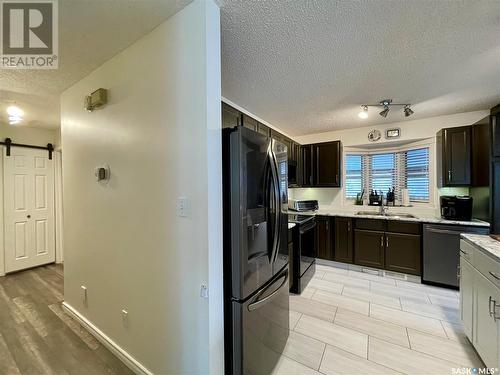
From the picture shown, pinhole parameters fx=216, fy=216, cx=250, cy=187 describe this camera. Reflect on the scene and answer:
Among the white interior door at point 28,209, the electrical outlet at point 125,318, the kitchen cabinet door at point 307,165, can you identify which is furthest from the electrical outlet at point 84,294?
the kitchen cabinet door at point 307,165

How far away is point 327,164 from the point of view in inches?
167

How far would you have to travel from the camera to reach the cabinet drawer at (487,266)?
146 cm

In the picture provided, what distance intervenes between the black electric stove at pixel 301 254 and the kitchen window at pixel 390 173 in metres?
1.55

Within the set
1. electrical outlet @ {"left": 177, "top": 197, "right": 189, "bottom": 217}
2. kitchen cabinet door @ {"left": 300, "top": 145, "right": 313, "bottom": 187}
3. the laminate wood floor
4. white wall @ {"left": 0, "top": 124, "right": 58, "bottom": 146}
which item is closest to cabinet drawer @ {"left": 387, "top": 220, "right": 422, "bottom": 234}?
kitchen cabinet door @ {"left": 300, "top": 145, "right": 313, "bottom": 187}

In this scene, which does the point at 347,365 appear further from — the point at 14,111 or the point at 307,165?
the point at 14,111

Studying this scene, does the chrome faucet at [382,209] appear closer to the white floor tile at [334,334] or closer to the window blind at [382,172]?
the window blind at [382,172]

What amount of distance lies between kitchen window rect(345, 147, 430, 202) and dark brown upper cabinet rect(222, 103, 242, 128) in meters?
2.98

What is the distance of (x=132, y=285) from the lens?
1720mm

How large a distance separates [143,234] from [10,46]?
1.73 metres

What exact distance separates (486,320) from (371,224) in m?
2.05

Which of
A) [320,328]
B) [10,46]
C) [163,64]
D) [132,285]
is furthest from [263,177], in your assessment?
[10,46]

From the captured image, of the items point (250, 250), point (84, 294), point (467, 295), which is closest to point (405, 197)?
point (467, 295)

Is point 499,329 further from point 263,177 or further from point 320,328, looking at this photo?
point 263,177

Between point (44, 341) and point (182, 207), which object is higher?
point (182, 207)
